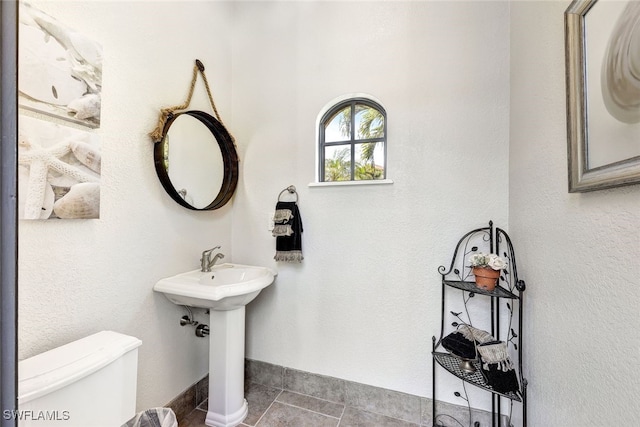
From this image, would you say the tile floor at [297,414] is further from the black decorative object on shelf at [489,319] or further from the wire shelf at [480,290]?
the wire shelf at [480,290]

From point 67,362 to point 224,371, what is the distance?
79cm

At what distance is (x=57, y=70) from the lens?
3.08 feet

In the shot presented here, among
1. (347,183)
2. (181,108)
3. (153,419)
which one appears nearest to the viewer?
(153,419)

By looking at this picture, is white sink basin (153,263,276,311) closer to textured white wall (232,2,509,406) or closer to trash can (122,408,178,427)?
textured white wall (232,2,509,406)

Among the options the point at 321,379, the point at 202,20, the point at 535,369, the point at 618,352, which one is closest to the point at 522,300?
the point at 535,369

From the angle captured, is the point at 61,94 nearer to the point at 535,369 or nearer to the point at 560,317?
the point at 560,317

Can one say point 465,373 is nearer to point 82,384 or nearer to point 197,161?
point 82,384

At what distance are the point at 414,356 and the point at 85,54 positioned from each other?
2171 millimetres

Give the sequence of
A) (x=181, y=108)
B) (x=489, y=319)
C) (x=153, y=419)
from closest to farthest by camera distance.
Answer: (x=153, y=419) → (x=489, y=319) → (x=181, y=108)

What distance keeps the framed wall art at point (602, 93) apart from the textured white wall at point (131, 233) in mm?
1750

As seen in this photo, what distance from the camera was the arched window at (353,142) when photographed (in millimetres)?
1625

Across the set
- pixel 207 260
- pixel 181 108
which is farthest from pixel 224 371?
pixel 181 108

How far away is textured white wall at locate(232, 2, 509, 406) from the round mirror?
15cm

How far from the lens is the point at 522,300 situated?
3.83 ft
